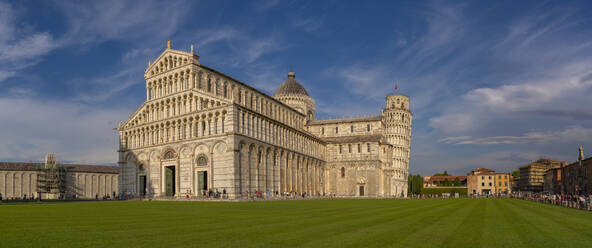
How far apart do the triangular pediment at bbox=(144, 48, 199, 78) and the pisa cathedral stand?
142 mm

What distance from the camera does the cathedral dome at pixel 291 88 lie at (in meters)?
98.0

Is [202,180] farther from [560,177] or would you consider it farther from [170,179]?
[560,177]

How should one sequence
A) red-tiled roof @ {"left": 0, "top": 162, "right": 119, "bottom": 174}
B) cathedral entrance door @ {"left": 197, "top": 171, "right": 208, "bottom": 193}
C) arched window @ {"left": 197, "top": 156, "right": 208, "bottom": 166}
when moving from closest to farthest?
1. arched window @ {"left": 197, "top": 156, "right": 208, "bottom": 166}
2. cathedral entrance door @ {"left": 197, "top": 171, "right": 208, "bottom": 193}
3. red-tiled roof @ {"left": 0, "top": 162, "right": 119, "bottom": 174}

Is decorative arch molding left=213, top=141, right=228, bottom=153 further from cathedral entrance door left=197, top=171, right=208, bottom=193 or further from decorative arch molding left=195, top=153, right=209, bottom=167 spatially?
cathedral entrance door left=197, top=171, right=208, bottom=193

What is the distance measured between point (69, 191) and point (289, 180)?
170ft

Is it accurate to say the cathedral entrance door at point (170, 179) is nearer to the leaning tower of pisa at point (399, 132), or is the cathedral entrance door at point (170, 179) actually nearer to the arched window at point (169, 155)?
the arched window at point (169, 155)

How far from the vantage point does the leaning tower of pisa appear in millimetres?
101438

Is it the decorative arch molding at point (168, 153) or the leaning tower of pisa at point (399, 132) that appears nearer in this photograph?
the decorative arch molding at point (168, 153)

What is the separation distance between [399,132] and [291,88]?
29721mm

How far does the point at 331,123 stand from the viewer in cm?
9081

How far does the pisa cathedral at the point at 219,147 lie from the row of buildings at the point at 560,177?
3582 cm

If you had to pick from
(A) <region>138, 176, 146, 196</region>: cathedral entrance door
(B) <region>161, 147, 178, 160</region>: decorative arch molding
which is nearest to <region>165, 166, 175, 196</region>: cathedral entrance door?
(B) <region>161, 147, 178, 160</region>: decorative arch molding

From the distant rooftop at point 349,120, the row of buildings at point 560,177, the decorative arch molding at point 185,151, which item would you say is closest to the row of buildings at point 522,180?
the row of buildings at point 560,177

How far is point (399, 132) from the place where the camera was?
340ft
